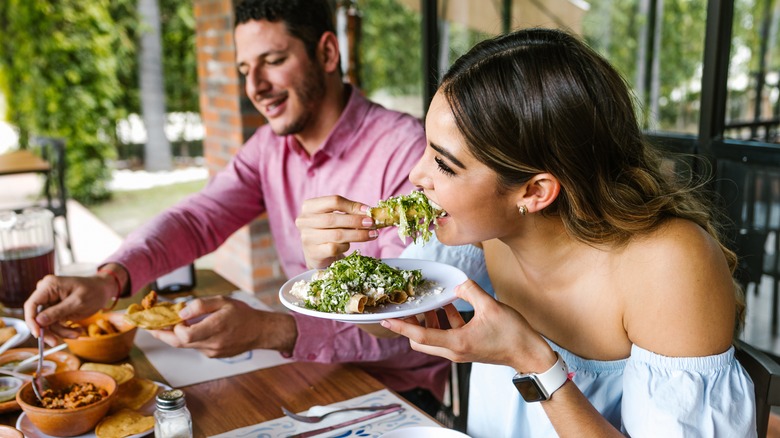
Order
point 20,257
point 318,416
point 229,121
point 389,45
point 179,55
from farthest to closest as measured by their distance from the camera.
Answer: point 179,55 < point 389,45 < point 229,121 < point 20,257 < point 318,416

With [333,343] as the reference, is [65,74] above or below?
above

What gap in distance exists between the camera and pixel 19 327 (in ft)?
6.51

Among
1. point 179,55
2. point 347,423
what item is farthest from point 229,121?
point 179,55

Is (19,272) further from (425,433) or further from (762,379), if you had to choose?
(762,379)

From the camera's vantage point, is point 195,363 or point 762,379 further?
point 195,363

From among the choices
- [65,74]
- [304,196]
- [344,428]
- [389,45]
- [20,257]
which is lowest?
[344,428]

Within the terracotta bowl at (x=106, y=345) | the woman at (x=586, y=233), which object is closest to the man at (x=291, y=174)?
the terracotta bowl at (x=106, y=345)

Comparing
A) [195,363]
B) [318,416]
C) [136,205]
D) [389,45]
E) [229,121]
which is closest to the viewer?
[318,416]

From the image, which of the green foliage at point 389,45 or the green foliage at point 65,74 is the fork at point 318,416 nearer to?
the green foliage at point 389,45

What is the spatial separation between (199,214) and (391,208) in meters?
1.26

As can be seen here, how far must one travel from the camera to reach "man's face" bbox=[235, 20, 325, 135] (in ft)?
7.77

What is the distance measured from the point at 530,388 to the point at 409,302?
1.04 feet

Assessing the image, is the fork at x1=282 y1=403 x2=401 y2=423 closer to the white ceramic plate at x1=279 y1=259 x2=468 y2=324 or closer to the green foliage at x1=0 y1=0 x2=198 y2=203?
the white ceramic plate at x1=279 y1=259 x2=468 y2=324

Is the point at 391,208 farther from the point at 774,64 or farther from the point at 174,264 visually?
the point at 774,64
